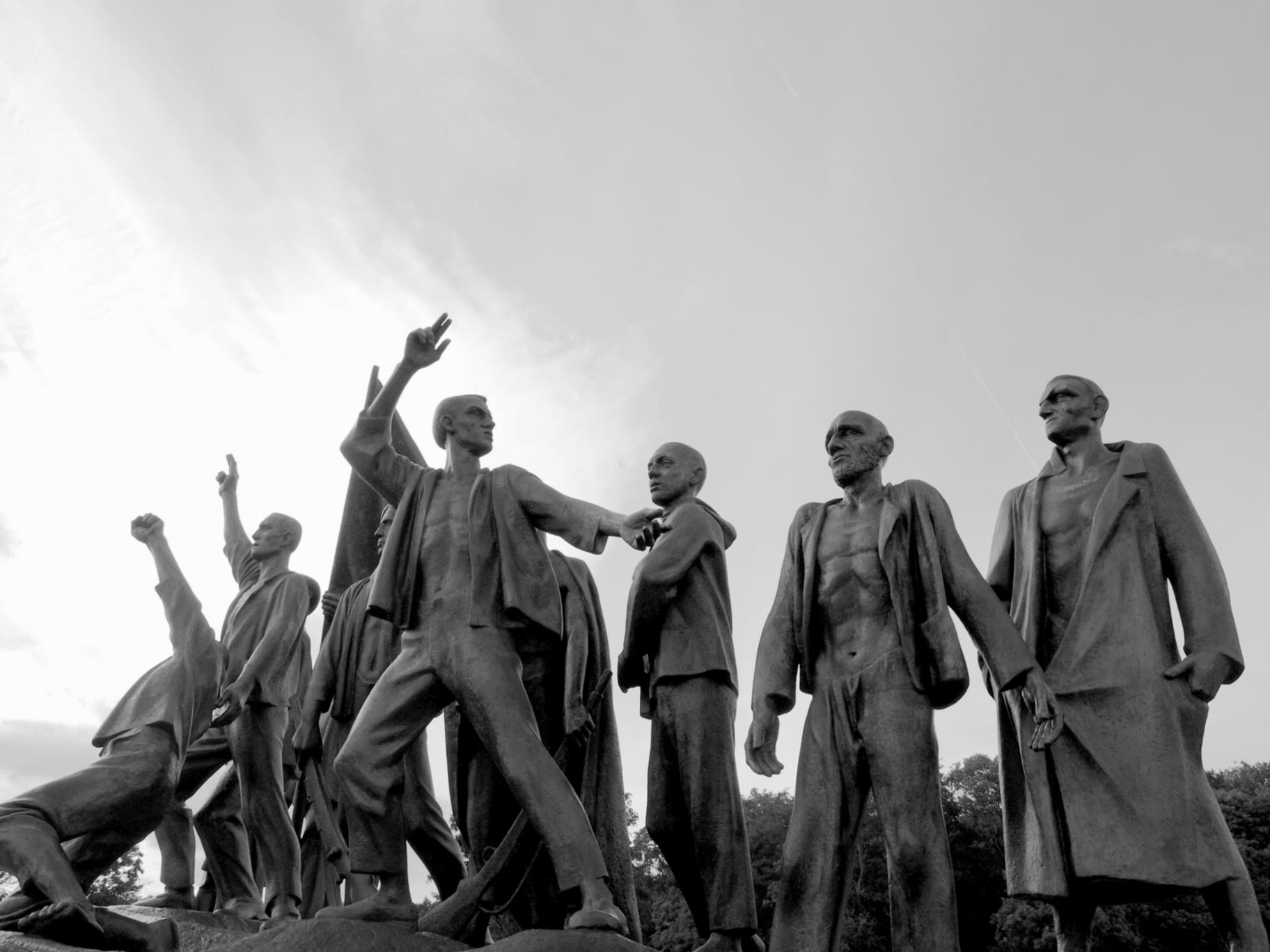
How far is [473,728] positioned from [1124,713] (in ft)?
12.2

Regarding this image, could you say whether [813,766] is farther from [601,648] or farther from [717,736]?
[601,648]

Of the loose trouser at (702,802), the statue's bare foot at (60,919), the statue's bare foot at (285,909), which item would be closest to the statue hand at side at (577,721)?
the loose trouser at (702,802)

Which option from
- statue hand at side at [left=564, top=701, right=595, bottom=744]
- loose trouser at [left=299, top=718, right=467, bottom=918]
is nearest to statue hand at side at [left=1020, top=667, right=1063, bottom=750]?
statue hand at side at [left=564, top=701, right=595, bottom=744]

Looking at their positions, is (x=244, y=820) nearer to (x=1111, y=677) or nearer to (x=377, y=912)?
(x=377, y=912)

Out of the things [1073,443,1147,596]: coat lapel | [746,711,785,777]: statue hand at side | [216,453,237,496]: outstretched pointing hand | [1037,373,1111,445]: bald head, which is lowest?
[746,711,785,777]: statue hand at side

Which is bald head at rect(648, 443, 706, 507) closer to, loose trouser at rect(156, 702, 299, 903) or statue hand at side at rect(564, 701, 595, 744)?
statue hand at side at rect(564, 701, 595, 744)

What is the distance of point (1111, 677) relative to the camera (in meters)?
7.69

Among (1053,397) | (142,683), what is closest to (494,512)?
(142,683)

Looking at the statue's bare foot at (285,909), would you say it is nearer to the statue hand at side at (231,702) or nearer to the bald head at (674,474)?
the statue hand at side at (231,702)

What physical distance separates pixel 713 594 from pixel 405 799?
2.84 meters

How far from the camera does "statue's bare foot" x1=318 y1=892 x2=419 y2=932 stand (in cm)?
758

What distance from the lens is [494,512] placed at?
28.5 ft

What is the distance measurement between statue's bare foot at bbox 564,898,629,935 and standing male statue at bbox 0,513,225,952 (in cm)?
275

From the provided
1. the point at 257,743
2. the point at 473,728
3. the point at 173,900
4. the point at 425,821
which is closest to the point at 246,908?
the point at 173,900
